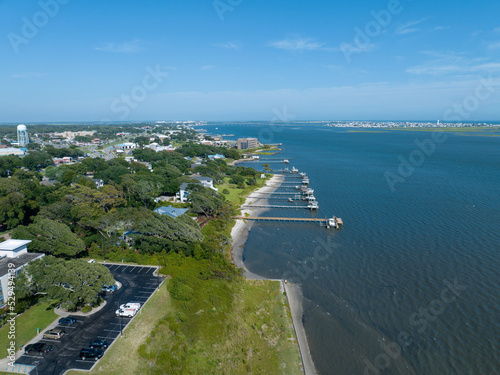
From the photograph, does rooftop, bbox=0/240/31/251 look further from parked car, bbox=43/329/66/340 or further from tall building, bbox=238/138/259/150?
tall building, bbox=238/138/259/150

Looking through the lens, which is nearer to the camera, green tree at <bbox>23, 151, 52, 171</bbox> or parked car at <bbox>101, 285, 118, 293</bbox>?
parked car at <bbox>101, 285, 118, 293</bbox>

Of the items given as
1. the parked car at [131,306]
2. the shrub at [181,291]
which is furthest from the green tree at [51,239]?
the shrub at [181,291]

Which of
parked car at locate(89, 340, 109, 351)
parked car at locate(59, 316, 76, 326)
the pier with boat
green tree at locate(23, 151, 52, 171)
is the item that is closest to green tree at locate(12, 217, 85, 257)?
parked car at locate(59, 316, 76, 326)

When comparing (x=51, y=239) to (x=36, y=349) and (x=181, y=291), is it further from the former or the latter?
(x=181, y=291)

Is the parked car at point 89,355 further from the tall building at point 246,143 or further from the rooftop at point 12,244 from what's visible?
the tall building at point 246,143

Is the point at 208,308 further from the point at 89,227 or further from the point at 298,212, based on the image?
the point at 298,212

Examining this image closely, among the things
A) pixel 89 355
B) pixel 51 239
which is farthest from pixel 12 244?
pixel 89 355

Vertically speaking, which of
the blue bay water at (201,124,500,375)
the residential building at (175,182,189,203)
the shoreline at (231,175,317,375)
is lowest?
the shoreline at (231,175,317,375)

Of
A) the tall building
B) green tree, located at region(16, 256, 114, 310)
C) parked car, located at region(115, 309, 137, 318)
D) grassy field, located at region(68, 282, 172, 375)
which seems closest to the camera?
grassy field, located at region(68, 282, 172, 375)
